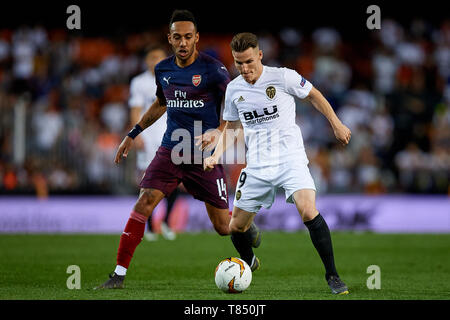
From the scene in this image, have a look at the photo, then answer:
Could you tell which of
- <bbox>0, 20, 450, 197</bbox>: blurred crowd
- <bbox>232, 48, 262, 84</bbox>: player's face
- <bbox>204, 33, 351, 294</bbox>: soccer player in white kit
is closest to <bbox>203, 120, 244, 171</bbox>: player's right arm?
<bbox>204, 33, 351, 294</bbox>: soccer player in white kit

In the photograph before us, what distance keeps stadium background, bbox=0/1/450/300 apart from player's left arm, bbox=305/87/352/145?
1352 millimetres

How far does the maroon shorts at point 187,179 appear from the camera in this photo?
7.19 meters

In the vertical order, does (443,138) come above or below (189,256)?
above

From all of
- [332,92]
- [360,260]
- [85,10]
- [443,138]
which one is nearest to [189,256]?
[360,260]

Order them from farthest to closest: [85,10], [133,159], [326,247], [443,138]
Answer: [85,10] < [443,138] < [133,159] < [326,247]

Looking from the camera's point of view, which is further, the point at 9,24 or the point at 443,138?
the point at 9,24

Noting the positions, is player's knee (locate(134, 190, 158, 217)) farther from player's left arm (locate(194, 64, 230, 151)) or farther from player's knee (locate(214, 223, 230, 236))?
player's knee (locate(214, 223, 230, 236))

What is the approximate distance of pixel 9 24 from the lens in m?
21.1

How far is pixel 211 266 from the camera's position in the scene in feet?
29.8

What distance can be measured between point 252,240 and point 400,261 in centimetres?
288

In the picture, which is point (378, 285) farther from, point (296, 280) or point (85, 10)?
point (85, 10)

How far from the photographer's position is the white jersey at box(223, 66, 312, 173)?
679cm

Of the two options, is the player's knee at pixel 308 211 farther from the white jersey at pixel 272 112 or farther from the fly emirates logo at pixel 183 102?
the fly emirates logo at pixel 183 102

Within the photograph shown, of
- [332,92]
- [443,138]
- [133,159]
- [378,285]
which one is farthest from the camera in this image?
[332,92]
